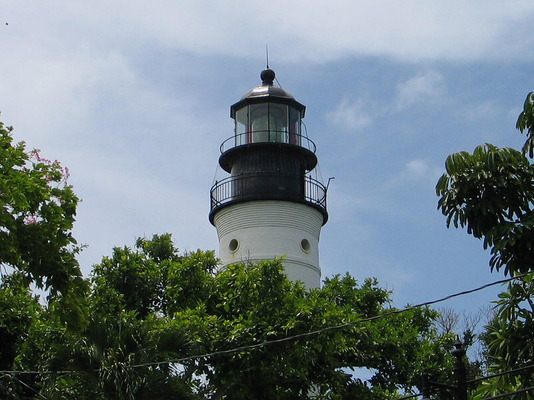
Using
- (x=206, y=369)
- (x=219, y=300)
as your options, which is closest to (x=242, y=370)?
(x=206, y=369)

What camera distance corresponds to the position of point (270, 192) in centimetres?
2756

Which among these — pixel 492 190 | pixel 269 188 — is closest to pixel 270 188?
pixel 269 188

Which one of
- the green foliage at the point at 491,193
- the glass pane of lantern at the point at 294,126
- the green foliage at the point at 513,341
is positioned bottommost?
the green foliage at the point at 513,341

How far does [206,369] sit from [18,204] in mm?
8777

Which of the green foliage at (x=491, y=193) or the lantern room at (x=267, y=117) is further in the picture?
the lantern room at (x=267, y=117)

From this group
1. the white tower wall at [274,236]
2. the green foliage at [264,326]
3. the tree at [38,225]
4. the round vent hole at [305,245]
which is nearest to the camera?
the tree at [38,225]

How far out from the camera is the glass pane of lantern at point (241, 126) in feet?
94.6

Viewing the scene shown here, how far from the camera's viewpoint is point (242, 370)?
19203 mm

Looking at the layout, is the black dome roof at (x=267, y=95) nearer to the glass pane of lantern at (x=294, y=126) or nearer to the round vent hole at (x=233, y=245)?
the glass pane of lantern at (x=294, y=126)

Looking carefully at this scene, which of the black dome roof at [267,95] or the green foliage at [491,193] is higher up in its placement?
the black dome roof at [267,95]

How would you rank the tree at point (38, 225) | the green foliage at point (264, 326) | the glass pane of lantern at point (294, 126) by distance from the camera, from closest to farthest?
the tree at point (38, 225) < the green foliage at point (264, 326) < the glass pane of lantern at point (294, 126)

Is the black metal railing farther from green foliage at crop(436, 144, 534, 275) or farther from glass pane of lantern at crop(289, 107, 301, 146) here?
green foliage at crop(436, 144, 534, 275)

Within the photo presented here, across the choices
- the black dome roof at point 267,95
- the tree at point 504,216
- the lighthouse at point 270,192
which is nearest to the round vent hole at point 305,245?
the lighthouse at point 270,192

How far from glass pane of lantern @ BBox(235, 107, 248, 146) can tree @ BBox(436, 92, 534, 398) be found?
52.0 ft
